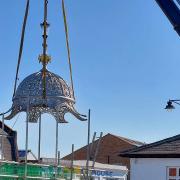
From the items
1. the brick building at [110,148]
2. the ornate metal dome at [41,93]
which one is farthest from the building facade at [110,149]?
the ornate metal dome at [41,93]

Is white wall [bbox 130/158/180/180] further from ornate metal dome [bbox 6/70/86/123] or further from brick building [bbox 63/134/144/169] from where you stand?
brick building [bbox 63/134/144/169]

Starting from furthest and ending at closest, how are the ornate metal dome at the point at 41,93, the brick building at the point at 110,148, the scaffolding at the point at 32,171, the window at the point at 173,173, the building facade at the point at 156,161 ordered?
the brick building at the point at 110,148, the building facade at the point at 156,161, the window at the point at 173,173, the ornate metal dome at the point at 41,93, the scaffolding at the point at 32,171

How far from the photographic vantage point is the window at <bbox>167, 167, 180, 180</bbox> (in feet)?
99.0

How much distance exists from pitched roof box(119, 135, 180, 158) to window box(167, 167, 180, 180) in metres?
0.64

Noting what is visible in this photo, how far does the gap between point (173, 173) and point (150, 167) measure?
1300 millimetres

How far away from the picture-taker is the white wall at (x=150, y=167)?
30719 mm

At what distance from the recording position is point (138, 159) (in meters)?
31.7

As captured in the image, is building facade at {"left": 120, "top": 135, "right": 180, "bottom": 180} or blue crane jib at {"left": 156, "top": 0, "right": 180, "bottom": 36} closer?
blue crane jib at {"left": 156, "top": 0, "right": 180, "bottom": 36}

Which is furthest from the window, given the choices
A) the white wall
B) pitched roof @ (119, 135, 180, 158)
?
pitched roof @ (119, 135, 180, 158)

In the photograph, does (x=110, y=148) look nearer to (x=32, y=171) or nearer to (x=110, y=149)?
(x=110, y=149)

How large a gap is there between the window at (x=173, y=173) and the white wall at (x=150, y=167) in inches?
7.7

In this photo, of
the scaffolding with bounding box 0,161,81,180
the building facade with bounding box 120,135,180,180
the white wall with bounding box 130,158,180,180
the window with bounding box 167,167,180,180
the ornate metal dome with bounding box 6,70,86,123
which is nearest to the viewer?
the scaffolding with bounding box 0,161,81,180

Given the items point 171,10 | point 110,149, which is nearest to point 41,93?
point 171,10

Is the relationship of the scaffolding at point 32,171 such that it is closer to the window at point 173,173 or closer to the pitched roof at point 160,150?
the window at point 173,173
